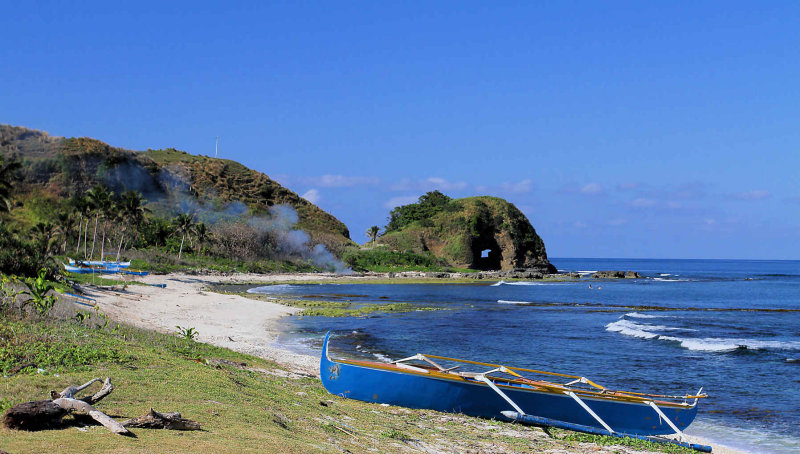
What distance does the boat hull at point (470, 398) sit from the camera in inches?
486

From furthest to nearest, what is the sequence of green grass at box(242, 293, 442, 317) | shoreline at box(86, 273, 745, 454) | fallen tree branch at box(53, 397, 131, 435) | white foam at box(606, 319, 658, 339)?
1. green grass at box(242, 293, 442, 317)
2. white foam at box(606, 319, 658, 339)
3. shoreline at box(86, 273, 745, 454)
4. fallen tree branch at box(53, 397, 131, 435)

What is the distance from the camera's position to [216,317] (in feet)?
96.0

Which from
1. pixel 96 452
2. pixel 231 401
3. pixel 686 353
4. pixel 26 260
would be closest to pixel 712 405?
pixel 686 353

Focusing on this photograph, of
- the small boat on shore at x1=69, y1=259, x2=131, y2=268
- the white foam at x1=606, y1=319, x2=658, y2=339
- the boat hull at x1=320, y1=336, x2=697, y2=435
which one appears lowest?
the white foam at x1=606, y1=319, x2=658, y2=339

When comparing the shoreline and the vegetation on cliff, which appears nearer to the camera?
the shoreline

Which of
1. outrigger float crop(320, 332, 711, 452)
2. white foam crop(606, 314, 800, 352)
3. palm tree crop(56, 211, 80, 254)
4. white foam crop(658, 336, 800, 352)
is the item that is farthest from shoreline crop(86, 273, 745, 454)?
palm tree crop(56, 211, 80, 254)

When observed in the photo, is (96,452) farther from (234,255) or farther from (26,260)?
(234,255)

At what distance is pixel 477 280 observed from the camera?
9056 cm

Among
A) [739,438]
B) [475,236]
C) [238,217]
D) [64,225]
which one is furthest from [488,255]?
[739,438]

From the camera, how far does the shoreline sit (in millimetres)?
19131

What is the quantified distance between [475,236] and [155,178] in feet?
196

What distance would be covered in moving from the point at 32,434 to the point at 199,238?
3043 inches

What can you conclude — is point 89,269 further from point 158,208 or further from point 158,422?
point 158,208

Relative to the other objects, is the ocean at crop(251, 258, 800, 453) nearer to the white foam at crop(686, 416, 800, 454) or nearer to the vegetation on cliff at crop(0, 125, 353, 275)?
the white foam at crop(686, 416, 800, 454)
